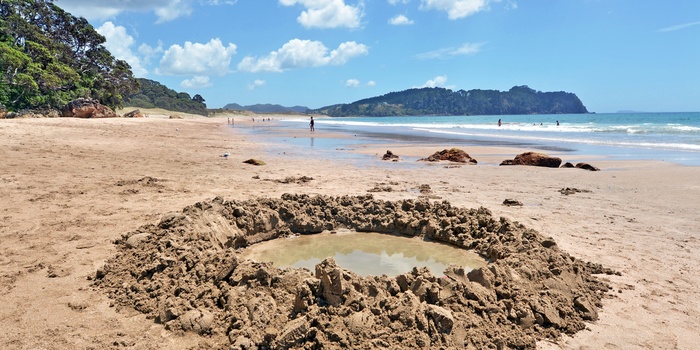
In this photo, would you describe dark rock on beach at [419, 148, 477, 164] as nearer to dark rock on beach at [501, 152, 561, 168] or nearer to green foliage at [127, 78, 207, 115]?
dark rock on beach at [501, 152, 561, 168]

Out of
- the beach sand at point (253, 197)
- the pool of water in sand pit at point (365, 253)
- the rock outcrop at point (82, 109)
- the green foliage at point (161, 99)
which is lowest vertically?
the pool of water in sand pit at point (365, 253)

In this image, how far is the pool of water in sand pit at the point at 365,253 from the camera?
5121mm

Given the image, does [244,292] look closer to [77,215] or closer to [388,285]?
[388,285]

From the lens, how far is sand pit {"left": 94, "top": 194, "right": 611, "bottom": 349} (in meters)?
3.15

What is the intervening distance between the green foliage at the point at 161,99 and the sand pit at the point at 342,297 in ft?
307

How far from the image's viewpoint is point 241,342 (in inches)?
120

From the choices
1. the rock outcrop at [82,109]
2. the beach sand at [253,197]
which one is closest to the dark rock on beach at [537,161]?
the beach sand at [253,197]

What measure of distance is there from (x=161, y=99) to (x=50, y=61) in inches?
2602

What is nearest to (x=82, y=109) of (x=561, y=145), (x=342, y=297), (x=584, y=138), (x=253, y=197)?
(x=253, y=197)

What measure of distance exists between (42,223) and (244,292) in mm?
3816

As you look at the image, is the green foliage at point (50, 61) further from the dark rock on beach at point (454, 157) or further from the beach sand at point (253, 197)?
the dark rock on beach at point (454, 157)

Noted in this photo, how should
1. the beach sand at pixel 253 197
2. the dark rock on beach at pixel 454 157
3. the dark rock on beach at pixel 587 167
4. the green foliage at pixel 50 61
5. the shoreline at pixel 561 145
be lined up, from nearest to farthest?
the beach sand at pixel 253 197 < the dark rock on beach at pixel 587 167 < the dark rock on beach at pixel 454 157 < the shoreline at pixel 561 145 < the green foliage at pixel 50 61

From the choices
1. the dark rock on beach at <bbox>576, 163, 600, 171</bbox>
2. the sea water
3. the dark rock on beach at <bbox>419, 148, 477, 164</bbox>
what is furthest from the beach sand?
the sea water

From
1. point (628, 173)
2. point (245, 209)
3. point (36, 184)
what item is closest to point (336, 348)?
point (245, 209)
